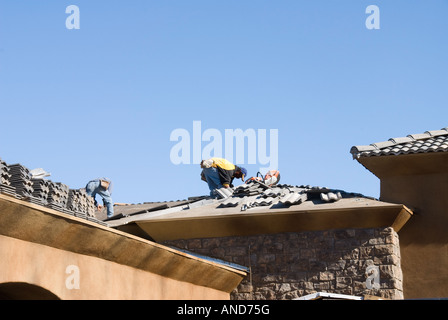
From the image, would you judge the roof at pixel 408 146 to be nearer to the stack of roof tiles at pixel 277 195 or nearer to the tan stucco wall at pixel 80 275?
the stack of roof tiles at pixel 277 195

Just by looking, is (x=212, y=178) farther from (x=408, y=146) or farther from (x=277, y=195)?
(x=408, y=146)

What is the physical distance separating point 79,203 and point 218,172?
739cm

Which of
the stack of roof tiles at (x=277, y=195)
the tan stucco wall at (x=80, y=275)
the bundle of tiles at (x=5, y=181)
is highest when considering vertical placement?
the stack of roof tiles at (x=277, y=195)

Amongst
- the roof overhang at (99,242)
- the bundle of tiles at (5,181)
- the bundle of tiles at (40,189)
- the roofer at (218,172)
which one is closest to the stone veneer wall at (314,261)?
the roof overhang at (99,242)

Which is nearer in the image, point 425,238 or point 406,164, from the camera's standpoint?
point 425,238

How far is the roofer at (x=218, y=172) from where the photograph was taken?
1967cm

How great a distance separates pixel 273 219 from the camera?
52.9ft

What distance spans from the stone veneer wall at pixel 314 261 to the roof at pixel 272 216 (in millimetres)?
194

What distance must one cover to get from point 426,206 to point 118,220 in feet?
21.9

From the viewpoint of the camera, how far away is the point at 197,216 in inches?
647

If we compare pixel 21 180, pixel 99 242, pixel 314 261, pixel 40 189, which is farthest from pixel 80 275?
pixel 314 261

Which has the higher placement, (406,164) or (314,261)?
(406,164)
